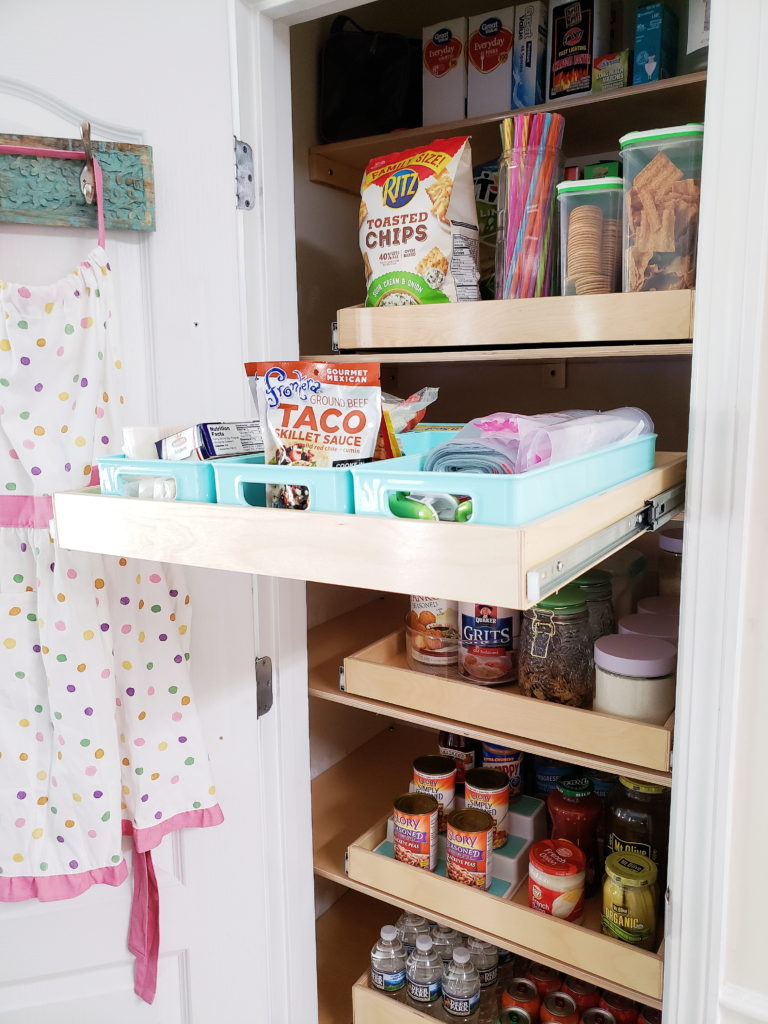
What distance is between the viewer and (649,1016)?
49.9 inches

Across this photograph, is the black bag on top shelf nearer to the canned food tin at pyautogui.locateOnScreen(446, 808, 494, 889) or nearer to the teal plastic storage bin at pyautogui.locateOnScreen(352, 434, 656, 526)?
the teal plastic storage bin at pyautogui.locateOnScreen(352, 434, 656, 526)

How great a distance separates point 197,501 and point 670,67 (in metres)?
1.10

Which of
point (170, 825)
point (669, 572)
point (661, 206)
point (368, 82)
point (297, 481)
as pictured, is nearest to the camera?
point (297, 481)

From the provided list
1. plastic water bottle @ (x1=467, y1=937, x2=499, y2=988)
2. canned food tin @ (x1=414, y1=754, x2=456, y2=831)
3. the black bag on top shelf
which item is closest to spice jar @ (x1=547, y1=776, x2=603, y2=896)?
canned food tin @ (x1=414, y1=754, x2=456, y2=831)

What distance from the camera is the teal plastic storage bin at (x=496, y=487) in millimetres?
581

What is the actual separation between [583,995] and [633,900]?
1.18 feet

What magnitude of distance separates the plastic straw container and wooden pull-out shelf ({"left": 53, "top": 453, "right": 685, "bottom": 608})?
420 mm

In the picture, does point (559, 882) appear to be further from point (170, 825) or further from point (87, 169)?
point (87, 169)

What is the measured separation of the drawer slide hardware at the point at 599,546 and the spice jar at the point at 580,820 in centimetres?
58

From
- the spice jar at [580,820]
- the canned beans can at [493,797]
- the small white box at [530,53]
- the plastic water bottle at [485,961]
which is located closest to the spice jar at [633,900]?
the spice jar at [580,820]

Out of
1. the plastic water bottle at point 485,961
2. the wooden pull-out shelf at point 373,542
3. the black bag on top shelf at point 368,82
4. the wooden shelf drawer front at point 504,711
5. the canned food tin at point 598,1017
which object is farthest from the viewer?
the black bag on top shelf at point 368,82

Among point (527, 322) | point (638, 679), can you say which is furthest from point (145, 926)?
point (527, 322)

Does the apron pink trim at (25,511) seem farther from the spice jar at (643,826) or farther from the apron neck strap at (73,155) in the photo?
the spice jar at (643,826)

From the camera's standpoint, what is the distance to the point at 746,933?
3.29ft
